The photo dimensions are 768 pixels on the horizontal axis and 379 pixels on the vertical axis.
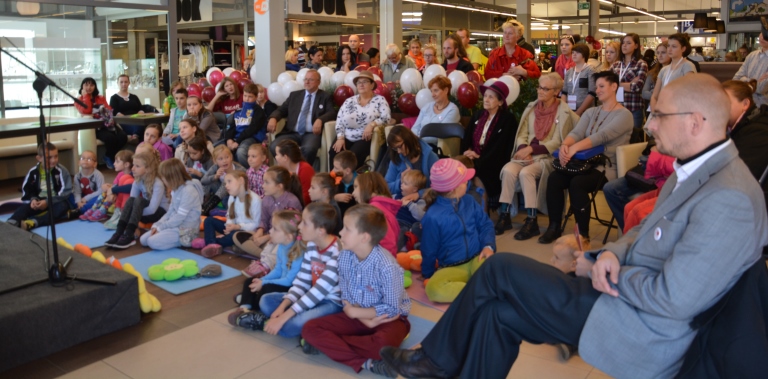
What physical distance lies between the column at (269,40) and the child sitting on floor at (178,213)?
4.22 meters

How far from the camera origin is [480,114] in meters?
6.26

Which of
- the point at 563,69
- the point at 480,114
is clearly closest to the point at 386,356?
the point at 480,114

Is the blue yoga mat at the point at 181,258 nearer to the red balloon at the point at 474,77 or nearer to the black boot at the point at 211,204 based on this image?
the black boot at the point at 211,204

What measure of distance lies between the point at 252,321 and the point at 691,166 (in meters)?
2.45

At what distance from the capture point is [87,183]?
6.87 meters

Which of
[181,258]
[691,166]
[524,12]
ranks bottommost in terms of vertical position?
[181,258]

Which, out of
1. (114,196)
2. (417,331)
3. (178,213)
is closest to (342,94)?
(114,196)

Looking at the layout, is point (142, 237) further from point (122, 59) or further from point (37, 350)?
point (122, 59)

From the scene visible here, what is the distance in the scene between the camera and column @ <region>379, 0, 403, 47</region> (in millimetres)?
13328

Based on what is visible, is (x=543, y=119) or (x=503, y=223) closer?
(x=503, y=223)

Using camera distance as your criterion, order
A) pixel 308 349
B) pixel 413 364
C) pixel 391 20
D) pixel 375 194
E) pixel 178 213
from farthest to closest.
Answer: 1. pixel 391 20
2. pixel 178 213
3. pixel 375 194
4. pixel 308 349
5. pixel 413 364

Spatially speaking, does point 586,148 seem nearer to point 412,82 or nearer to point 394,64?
point 412,82

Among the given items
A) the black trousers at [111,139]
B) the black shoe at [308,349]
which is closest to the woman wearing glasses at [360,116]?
the black shoe at [308,349]

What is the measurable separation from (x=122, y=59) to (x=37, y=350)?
7.93 meters
